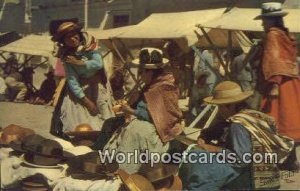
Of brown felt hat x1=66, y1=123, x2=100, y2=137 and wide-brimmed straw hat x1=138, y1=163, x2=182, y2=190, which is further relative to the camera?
brown felt hat x1=66, y1=123, x2=100, y2=137

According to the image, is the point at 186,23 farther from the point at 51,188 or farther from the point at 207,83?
the point at 51,188

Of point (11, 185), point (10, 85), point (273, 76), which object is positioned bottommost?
point (10, 85)

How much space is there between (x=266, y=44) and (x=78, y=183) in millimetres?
2644

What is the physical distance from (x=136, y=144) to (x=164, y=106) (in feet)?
1.55

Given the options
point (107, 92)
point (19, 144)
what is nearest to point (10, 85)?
point (107, 92)

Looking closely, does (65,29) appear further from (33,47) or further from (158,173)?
(33,47)

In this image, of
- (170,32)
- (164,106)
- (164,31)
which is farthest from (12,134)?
(164,31)

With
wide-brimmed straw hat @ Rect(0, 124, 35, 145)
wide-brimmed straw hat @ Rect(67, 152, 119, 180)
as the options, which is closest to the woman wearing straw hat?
wide-brimmed straw hat @ Rect(67, 152, 119, 180)

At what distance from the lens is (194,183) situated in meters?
4.05

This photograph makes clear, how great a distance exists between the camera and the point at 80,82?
6148 mm

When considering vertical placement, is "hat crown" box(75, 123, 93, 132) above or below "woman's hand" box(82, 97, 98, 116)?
below

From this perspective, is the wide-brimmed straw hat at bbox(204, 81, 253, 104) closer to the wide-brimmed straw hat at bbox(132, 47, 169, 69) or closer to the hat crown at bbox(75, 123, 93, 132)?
the wide-brimmed straw hat at bbox(132, 47, 169, 69)

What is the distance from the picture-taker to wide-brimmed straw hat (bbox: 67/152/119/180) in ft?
14.5

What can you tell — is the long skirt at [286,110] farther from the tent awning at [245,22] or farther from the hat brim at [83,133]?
the hat brim at [83,133]
